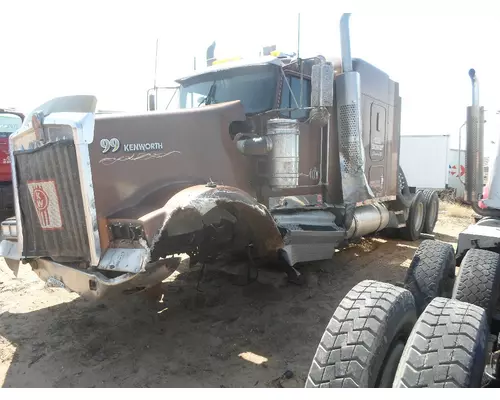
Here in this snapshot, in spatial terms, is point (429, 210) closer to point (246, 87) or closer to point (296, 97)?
point (296, 97)

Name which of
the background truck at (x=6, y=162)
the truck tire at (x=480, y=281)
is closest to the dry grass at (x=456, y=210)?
the truck tire at (x=480, y=281)

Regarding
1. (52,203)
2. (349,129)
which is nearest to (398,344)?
(52,203)

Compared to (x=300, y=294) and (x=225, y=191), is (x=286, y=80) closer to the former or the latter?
(x=225, y=191)

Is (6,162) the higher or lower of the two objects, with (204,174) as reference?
higher

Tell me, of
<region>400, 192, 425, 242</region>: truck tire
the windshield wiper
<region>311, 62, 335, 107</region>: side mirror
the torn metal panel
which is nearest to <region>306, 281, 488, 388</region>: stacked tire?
the torn metal panel

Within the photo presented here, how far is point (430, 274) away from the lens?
3.57 m

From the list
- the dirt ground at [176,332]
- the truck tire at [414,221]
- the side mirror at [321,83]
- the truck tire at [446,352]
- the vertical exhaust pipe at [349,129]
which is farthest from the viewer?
the truck tire at [414,221]

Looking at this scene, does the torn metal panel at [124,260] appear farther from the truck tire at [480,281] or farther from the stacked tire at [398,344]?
the truck tire at [480,281]

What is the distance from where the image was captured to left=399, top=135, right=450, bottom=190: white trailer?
16.9 m

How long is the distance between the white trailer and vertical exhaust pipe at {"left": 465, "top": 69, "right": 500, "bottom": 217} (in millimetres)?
14033

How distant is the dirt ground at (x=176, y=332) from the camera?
134 inches

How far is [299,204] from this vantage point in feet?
16.7

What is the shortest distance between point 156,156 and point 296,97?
2.01m

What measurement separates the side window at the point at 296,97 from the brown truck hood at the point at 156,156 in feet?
2.07
